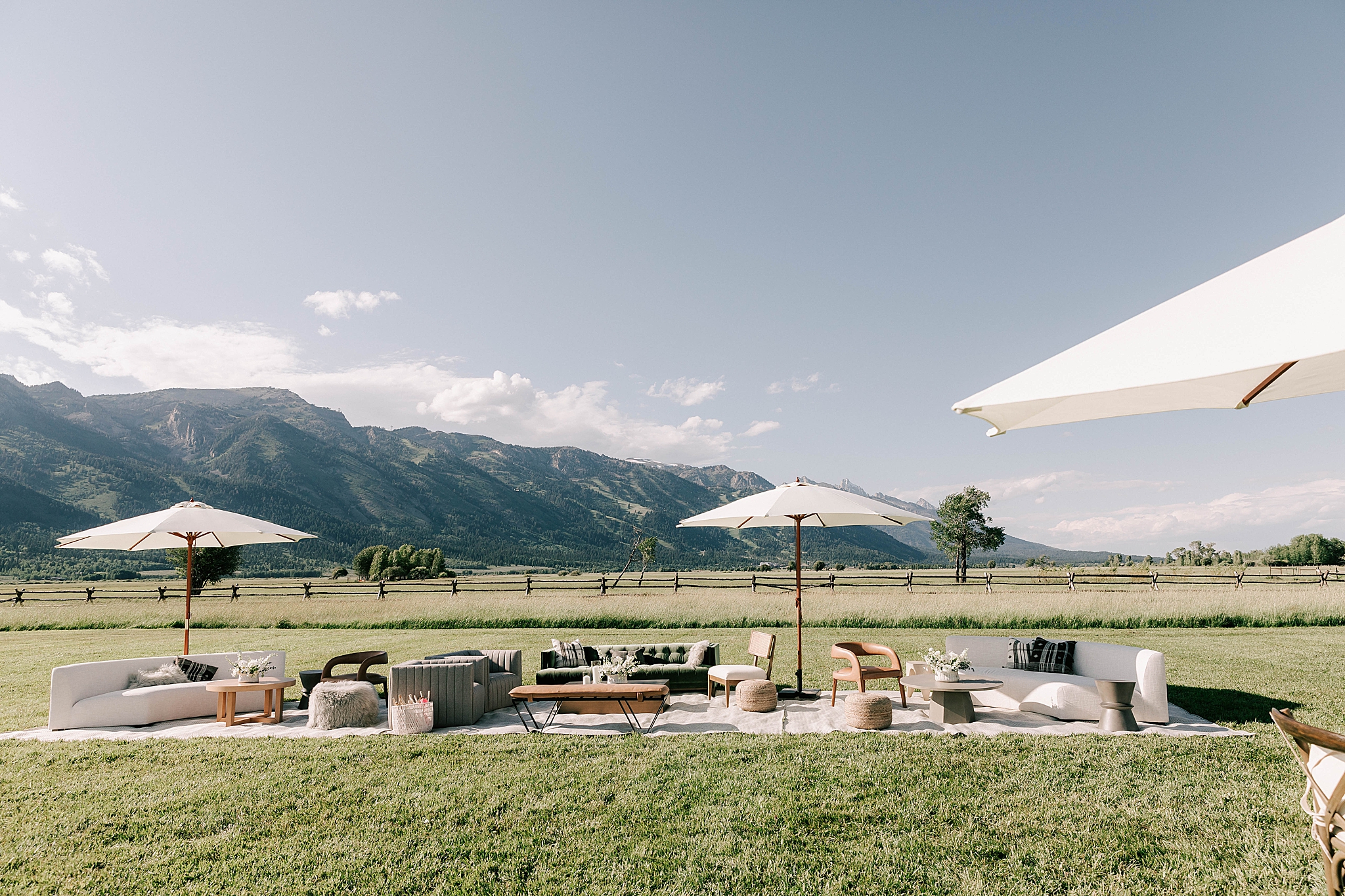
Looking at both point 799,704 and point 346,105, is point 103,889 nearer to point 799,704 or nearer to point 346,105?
point 799,704

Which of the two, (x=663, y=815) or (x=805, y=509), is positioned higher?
(x=805, y=509)

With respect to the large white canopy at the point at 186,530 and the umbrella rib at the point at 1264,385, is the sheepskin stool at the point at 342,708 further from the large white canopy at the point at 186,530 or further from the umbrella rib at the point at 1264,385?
the umbrella rib at the point at 1264,385

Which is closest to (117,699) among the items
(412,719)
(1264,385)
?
(412,719)

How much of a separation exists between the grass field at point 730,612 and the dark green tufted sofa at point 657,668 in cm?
727

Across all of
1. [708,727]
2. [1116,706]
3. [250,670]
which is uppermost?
[1116,706]

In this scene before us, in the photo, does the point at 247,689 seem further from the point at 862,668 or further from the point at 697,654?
the point at 862,668

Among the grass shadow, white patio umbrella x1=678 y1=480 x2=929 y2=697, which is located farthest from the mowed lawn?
white patio umbrella x1=678 y1=480 x2=929 y2=697

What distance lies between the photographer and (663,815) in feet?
14.2

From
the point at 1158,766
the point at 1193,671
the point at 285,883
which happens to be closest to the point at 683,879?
the point at 285,883

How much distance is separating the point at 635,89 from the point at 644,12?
60.5 inches

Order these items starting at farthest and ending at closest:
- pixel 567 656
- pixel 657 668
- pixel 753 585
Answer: pixel 753 585 → pixel 567 656 → pixel 657 668

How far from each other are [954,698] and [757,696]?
216cm

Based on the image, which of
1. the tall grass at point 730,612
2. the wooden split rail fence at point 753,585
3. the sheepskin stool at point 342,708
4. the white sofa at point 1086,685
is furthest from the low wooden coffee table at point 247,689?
the wooden split rail fence at point 753,585

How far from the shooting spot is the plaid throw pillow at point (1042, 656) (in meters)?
7.73
